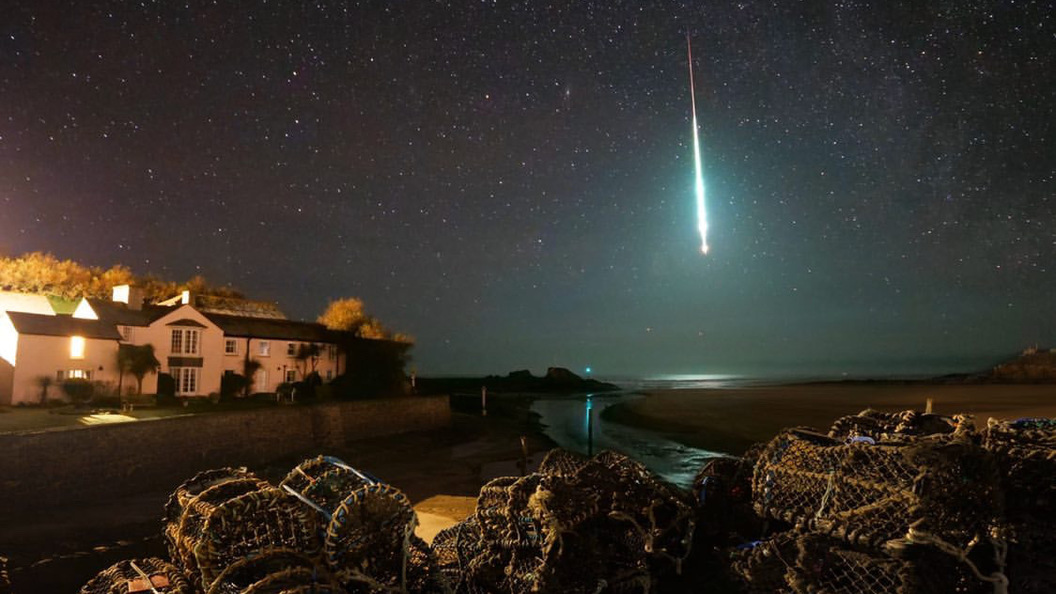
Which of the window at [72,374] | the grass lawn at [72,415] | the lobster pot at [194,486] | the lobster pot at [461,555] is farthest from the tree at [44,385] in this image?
the lobster pot at [461,555]

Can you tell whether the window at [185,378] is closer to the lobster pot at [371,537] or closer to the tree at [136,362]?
the tree at [136,362]

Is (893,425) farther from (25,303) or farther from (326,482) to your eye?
(25,303)

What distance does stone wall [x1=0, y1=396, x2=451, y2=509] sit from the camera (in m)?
15.7

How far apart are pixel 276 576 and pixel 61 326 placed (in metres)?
29.4

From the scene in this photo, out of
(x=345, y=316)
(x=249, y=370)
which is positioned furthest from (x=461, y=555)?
(x=345, y=316)

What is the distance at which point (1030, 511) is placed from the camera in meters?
4.20

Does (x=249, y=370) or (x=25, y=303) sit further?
(x=249, y=370)

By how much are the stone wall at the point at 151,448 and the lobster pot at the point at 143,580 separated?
13.5 metres

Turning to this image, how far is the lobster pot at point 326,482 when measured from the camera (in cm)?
543

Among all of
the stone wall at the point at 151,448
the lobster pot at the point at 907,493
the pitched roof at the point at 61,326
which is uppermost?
the pitched roof at the point at 61,326

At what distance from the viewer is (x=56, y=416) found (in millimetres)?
21344

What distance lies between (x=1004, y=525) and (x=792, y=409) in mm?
44970

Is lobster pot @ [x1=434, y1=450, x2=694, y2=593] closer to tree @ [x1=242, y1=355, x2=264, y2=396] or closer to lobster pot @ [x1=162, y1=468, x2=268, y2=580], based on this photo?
lobster pot @ [x1=162, y1=468, x2=268, y2=580]

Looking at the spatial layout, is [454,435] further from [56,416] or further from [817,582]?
[817,582]
